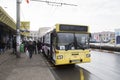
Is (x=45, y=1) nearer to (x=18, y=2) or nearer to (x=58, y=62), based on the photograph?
(x=18, y=2)

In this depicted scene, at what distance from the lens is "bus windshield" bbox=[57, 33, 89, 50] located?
42.6 feet

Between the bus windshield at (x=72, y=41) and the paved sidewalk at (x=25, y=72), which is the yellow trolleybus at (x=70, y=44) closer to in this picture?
the bus windshield at (x=72, y=41)

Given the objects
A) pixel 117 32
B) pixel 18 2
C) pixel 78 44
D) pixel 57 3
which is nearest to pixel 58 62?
pixel 78 44

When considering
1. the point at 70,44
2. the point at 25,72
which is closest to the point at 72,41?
the point at 70,44

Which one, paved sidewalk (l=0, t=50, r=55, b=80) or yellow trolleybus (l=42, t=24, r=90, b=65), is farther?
yellow trolleybus (l=42, t=24, r=90, b=65)

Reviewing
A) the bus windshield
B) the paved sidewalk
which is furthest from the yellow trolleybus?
the paved sidewalk

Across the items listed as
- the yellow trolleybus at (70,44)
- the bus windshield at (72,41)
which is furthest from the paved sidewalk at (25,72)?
the bus windshield at (72,41)

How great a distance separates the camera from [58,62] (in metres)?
12.8

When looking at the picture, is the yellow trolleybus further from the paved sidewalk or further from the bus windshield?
the paved sidewalk

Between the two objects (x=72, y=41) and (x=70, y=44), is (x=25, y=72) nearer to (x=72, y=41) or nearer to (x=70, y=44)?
(x=70, y=44)

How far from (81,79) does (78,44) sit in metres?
4.01

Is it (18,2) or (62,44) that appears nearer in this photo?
(62,44)

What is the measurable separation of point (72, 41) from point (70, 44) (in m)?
0.25

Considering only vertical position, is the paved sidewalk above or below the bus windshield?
below
